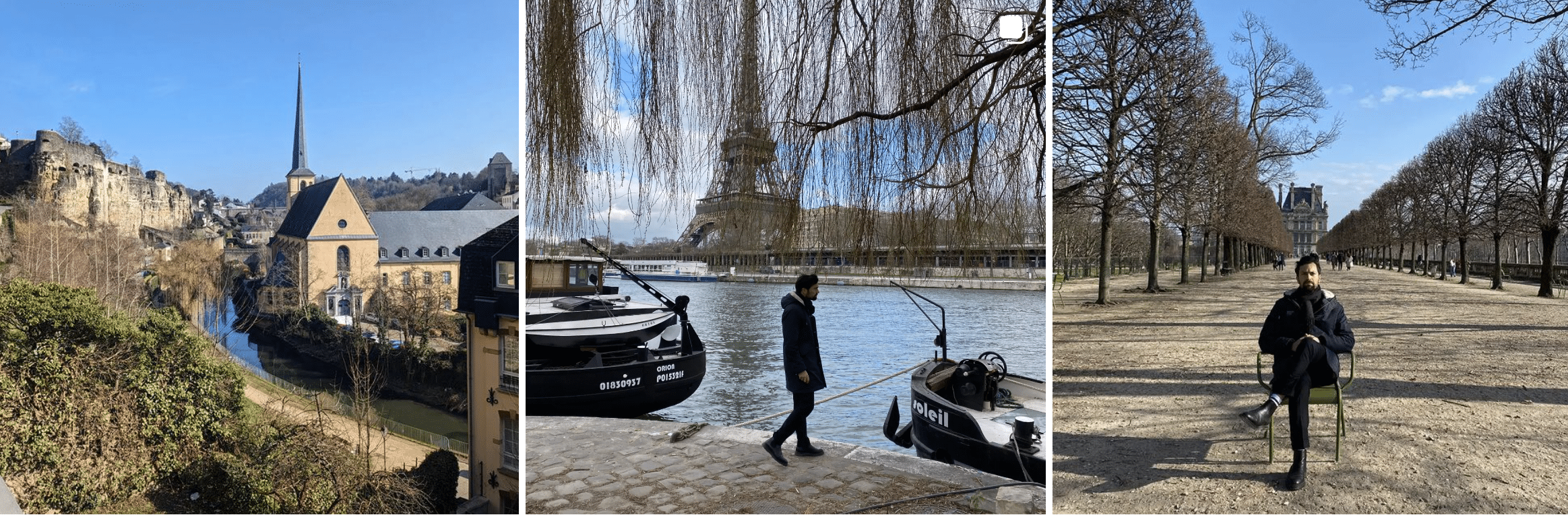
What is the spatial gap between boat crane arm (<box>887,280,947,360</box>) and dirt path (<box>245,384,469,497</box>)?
17.5 feet

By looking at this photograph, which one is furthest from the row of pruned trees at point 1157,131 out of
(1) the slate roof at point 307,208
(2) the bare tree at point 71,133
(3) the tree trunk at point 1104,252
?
(2) the bare tree at point 71,133

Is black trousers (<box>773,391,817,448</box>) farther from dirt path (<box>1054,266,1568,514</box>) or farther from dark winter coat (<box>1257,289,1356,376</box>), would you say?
dark winter coat (<box>1257,289,1356,376</box>)

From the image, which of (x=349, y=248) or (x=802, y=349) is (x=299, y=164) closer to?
(x=349, y=248)

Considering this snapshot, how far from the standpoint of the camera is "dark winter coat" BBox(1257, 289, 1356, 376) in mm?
2803

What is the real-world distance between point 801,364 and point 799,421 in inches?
7.9

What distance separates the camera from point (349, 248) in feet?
20.7

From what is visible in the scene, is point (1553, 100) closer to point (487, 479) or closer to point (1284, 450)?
point (1284, 450)

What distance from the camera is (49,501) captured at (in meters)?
7.45

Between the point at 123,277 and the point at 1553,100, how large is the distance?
59.1ft

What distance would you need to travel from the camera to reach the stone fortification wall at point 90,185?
A: 817 centimetres

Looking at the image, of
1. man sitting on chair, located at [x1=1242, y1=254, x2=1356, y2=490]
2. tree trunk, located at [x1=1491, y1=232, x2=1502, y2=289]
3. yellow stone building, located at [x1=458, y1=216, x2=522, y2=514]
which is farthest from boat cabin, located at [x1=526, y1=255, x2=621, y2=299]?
tree trunk, located at [x1=1491, y1=232, x2=1502, y2=289]

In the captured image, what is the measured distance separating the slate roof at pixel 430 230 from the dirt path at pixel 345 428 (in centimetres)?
193

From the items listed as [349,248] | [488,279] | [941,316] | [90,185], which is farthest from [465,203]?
[90,185]

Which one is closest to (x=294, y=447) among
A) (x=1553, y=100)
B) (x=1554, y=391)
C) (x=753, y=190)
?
(x=753, y=190)
